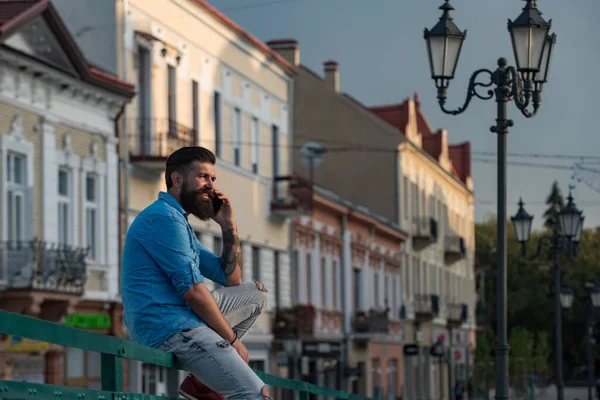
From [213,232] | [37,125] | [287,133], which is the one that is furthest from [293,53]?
[37,125]

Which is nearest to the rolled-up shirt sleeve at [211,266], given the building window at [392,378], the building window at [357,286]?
the building window at [357,286]

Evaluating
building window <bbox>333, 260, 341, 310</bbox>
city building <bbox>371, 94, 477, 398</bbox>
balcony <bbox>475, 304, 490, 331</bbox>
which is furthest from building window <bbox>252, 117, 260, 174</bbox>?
balcony <bbox>475, 304, 490, 331</bbox>

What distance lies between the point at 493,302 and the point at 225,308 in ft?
348

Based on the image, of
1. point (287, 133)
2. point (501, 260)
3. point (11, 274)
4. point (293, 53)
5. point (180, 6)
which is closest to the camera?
Result: point (501, 260)

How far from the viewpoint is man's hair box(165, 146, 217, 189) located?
633 cm

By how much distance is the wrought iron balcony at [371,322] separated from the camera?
5012 centimetres

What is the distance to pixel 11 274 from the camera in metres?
24.7

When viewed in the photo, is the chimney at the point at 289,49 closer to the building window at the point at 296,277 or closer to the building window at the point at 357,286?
the building window at the point at 357,286

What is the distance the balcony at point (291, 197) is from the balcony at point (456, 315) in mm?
30913

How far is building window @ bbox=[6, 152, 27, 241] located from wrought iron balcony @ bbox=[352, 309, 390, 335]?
83.9ft

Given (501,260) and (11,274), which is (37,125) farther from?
(501,260)

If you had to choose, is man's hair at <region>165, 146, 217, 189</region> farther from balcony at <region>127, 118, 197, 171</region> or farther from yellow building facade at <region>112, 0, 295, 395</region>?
yellow building facade at <region>112, 0, 295, 395</region>

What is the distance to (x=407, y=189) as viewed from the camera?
61.2 m

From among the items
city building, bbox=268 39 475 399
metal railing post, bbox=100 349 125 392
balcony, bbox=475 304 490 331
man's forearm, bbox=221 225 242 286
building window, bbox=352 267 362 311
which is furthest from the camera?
balcony, bbox=475 304 490 331
